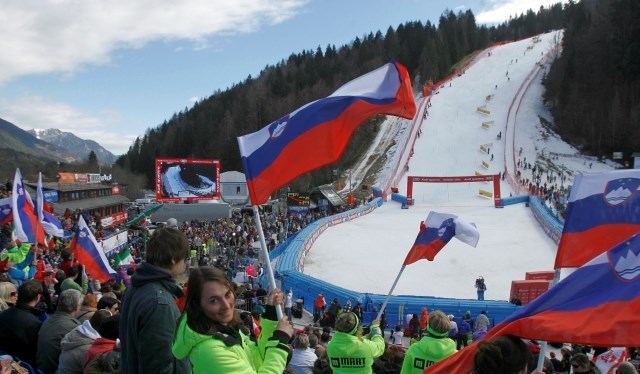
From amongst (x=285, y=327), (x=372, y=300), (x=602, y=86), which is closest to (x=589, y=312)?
(x=285, y=327)

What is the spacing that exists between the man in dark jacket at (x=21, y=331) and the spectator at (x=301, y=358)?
2041 millimetres

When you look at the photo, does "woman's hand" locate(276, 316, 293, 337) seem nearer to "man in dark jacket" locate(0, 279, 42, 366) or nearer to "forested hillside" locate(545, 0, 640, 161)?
"man in dark jacket" locate(0, 279, 42, 366)

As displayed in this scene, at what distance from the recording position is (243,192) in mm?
49000

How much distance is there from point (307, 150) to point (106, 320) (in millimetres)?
2248

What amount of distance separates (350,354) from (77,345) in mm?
1821

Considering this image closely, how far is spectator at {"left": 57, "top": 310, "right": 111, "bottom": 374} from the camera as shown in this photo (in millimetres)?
3297

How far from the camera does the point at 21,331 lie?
386cm

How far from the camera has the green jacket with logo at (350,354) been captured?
3709 mm

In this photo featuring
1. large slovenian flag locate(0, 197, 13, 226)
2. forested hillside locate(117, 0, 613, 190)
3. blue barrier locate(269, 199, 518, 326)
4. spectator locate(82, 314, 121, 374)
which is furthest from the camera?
forested hillside locate(117, 0, 613, 190)

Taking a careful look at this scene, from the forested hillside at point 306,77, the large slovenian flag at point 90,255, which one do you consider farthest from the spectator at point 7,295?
the forested hillside at point 306,77

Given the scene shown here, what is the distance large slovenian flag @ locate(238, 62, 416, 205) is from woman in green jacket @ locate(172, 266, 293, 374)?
2.30m

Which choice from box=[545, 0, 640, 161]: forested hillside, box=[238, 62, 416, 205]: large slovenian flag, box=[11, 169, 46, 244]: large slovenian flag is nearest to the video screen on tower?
box=[11, 169, 46, 244]: large slovenian flag

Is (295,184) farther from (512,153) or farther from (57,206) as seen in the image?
(57,206)

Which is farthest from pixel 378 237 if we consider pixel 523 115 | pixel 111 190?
pixel 523 115
